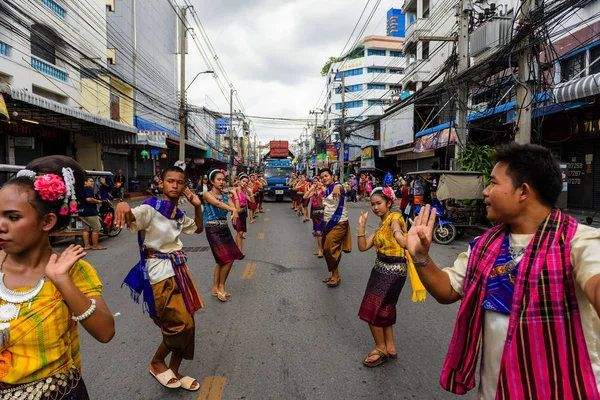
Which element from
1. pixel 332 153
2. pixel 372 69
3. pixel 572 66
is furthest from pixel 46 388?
pixel 372 69

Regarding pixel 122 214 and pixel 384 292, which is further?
pixel 384 292

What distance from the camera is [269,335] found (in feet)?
13.8

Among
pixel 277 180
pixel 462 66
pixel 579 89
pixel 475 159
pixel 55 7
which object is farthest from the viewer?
pixel 277 180

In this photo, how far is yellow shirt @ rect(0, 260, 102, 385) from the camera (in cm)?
155

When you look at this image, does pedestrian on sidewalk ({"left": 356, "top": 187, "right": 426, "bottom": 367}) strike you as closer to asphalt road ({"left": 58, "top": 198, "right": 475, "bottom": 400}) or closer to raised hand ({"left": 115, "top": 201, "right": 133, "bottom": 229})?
asphalt road ({"left": 58, "top": 198, "right": 475, "bottom": 400})

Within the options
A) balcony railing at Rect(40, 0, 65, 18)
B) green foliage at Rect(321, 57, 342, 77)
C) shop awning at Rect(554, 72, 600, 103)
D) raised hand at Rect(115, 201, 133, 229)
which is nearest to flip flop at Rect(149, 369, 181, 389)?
raised hand at Rect(115, 201, 133, 229)

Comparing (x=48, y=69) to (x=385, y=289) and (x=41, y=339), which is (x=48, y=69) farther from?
(x=41, y=339)

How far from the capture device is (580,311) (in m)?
1.47

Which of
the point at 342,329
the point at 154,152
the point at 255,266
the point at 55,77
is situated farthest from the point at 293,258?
the point at 154,152

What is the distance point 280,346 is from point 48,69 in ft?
57.8

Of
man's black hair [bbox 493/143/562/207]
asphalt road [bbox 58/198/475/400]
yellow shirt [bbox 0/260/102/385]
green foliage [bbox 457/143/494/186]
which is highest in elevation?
green foliage [bbox 457/143/494/186]

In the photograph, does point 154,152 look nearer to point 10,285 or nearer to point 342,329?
point 342,329

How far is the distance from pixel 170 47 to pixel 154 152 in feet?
45.9

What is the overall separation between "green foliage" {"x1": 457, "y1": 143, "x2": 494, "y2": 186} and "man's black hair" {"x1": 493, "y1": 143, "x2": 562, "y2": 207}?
9581mm
